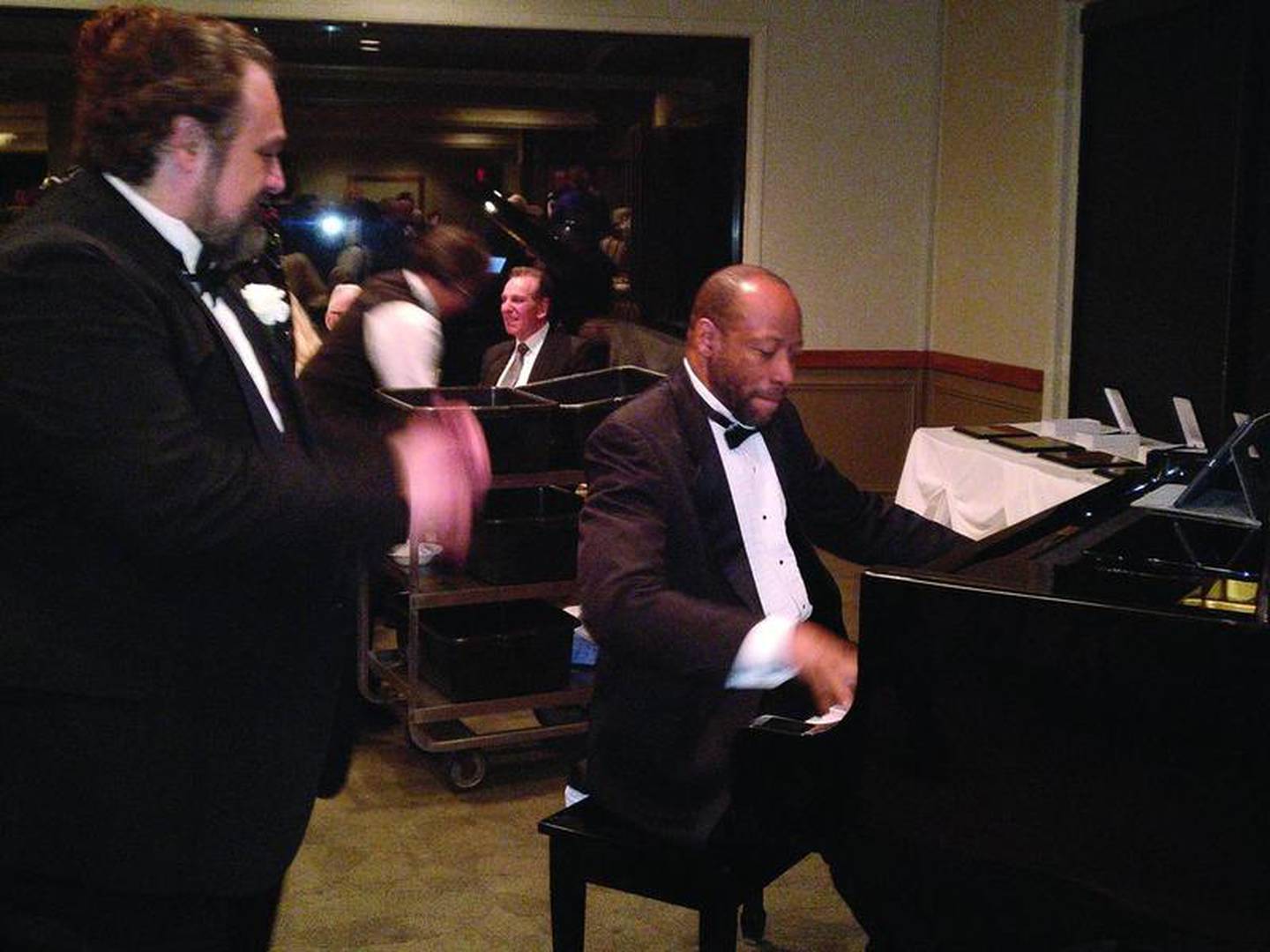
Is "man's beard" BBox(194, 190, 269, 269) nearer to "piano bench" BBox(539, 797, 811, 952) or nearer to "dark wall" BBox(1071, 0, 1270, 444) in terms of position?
"piano bench" BBox(539, 797, 811, 952)

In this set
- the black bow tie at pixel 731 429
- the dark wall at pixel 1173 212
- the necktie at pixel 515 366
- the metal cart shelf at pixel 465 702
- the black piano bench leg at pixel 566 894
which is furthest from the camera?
the necktie at pixel 515 366

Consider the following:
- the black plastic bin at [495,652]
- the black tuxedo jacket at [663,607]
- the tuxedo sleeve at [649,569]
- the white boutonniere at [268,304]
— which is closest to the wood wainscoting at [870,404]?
the black plastic bin at [495,652]

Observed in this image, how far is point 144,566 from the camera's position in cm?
149

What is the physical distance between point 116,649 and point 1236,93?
16.0 ft

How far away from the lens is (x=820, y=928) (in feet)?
11.0

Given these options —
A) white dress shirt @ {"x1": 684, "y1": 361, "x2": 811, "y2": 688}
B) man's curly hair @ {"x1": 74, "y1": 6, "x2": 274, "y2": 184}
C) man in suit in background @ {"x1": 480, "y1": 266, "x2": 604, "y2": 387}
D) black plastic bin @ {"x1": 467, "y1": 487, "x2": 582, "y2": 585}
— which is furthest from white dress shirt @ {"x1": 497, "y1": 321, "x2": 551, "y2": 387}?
man's curly hair @ {"x1": 74, "y1": 6, "x2": 274, "y2": 184}

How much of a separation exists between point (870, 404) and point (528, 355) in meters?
2.62

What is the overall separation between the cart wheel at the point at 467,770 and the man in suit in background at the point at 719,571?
1590 mm

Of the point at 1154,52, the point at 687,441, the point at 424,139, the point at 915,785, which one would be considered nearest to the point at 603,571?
the point at 687,441

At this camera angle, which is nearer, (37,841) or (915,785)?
(37,841)


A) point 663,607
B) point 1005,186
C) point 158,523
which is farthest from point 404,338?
point 1005,186

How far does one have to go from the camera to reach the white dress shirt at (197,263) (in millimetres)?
1547

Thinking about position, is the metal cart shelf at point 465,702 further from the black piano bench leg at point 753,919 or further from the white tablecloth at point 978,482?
the white tablecloth at point 978,482

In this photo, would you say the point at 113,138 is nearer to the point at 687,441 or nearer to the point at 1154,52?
the point at 687,441
